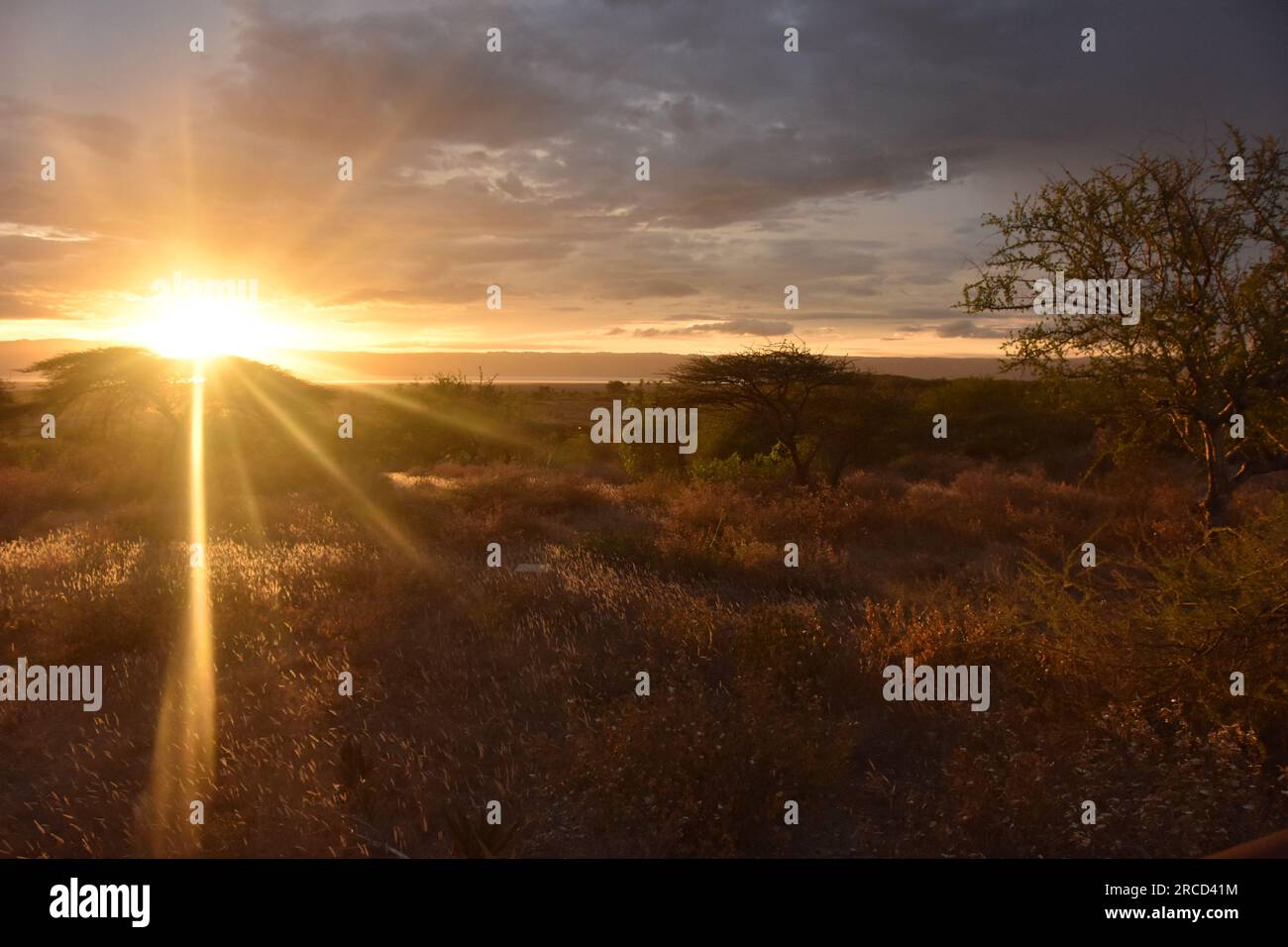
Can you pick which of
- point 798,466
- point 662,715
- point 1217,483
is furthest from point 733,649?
point 798,466

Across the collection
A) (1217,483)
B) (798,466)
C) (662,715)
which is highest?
(798,466)

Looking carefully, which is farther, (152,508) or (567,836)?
(152,508)

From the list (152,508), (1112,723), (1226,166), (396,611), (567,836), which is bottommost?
(567,836)

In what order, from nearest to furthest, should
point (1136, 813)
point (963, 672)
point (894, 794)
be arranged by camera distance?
1. point (1136, 813)
2. point (894, 794)
3. point (963, 672)

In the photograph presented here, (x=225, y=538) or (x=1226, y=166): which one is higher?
(x=1226, y=166)

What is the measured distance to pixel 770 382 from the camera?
20.5m

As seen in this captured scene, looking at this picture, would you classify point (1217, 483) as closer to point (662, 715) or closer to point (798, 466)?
point (798, 466)

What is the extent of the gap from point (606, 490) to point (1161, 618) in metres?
15.2

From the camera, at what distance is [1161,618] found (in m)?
5.41

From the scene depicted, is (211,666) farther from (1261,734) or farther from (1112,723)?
(1261,734)

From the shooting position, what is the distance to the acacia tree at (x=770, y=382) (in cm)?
2025

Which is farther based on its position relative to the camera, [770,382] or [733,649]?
[770,382]

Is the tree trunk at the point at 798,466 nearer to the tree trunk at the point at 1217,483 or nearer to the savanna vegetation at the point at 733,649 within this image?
the savanna vegetation at the point at 733,649

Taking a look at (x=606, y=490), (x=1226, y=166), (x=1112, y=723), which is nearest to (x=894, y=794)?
(x=1112, y=723)
